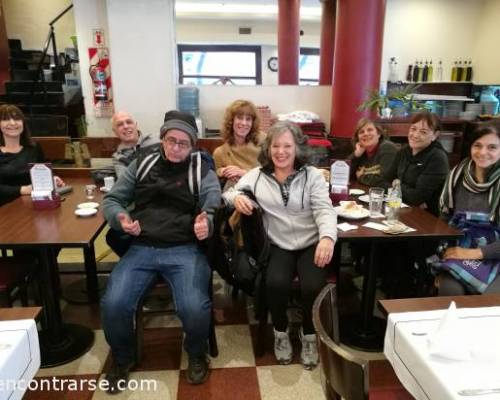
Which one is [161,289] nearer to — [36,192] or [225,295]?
[225,295]

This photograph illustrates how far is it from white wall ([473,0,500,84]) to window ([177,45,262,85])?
467 centimetres

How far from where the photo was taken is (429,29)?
4992mm

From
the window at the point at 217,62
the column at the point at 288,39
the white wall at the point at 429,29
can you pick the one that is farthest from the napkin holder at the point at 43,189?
the window at the point at 217,62

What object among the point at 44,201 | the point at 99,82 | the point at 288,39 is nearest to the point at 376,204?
the point at 44,201

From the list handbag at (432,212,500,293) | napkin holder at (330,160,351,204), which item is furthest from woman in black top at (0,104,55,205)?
handbag at (432,212,500,293)

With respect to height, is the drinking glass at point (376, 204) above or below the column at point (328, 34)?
below

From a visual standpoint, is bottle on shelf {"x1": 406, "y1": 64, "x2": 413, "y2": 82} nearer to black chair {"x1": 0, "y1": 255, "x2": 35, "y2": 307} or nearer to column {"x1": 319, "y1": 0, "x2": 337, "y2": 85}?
column {"x1": 319, "y1": 0, "x2": 337, "y2": 85}

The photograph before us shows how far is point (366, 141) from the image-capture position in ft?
Answer: 9.11

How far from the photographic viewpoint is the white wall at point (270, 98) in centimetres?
435

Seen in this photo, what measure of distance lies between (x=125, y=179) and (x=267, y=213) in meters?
0.75

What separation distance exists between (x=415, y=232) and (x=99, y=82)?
3.51 m

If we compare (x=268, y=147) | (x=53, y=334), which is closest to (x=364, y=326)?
(x=268, y=147)

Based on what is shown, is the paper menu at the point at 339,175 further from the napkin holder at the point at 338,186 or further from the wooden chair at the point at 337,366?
the wooden chair at the point at 337,366

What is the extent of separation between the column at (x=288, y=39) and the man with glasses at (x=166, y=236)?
481 centimetres
